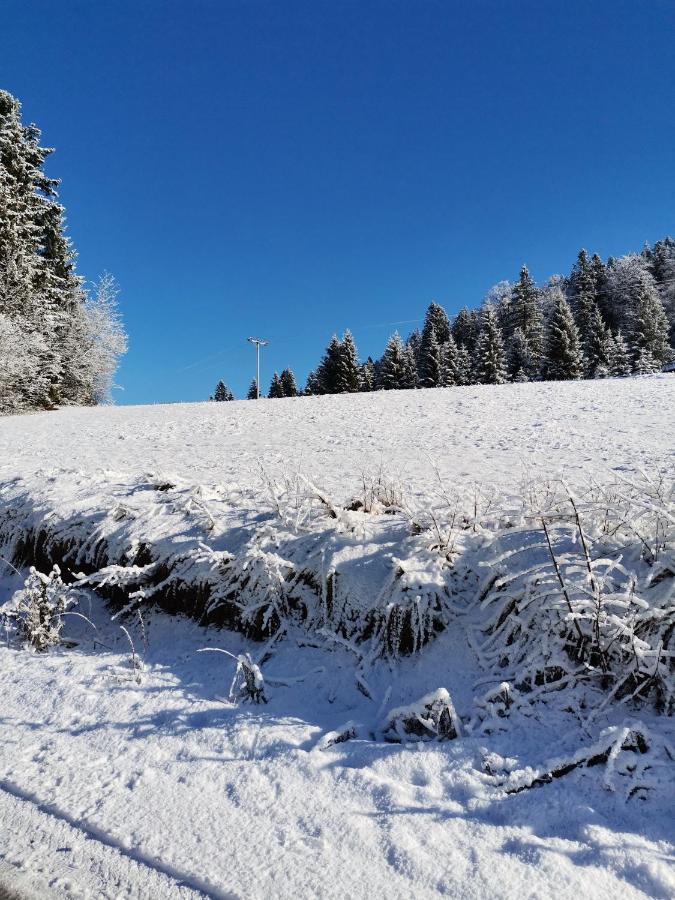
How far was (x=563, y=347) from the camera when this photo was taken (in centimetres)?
4391

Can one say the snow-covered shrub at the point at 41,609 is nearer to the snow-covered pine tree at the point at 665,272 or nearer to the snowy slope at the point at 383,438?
the snowy slope at the point at 383,438

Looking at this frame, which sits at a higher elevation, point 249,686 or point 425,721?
point 249,686

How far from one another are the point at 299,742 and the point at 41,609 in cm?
254

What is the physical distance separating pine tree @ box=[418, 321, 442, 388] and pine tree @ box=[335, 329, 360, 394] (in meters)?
8.86

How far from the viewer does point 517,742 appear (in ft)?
6.48

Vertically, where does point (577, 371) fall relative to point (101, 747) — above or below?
above

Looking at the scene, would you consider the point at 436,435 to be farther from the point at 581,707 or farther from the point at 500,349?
the point at 500,349

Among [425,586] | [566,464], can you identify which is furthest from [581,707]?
[566,464]

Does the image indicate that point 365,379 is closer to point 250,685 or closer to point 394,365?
point 394,365

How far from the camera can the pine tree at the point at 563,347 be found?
43.8 metres

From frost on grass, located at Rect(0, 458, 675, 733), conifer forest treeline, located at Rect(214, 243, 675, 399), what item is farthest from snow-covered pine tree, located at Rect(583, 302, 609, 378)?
frost on grass, located at Rect(0, 458, 675, 733)

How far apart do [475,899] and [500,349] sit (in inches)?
1958

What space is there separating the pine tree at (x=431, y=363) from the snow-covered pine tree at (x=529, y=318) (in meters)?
9.85

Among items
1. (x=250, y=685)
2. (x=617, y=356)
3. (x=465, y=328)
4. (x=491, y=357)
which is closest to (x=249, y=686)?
(x=250, y=685)
